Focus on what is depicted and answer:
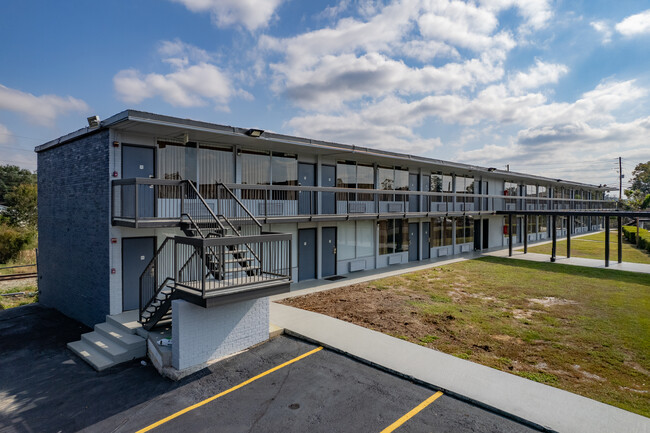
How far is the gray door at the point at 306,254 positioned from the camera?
50.1 feet

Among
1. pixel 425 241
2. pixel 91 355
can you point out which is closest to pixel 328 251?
pixel 425 241

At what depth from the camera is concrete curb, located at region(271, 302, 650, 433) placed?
17.3 ft

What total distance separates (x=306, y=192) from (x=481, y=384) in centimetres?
1024

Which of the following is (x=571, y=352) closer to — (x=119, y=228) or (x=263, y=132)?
(x=263, y=132)

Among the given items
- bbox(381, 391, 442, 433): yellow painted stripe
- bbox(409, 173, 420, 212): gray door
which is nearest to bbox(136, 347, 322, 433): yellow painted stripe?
bbox(381, 391, 442, 433): yellow painted stripe

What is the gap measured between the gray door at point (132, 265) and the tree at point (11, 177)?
61015 millimetres

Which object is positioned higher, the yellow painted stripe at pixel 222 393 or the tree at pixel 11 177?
the tree at pixel 11 177

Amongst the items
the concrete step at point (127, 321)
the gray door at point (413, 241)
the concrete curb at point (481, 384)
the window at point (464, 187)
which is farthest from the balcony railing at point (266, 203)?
the concrete curb at point (481, 384)

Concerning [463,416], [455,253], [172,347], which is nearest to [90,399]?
[172,347]

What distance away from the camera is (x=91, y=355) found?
8.48m

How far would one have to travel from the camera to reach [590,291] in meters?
13.7

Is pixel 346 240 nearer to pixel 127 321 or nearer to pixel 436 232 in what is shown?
pixel 436 232

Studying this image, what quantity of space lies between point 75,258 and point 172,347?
694 cm

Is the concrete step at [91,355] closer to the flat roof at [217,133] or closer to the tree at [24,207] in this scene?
the flat roof at [217,133]
